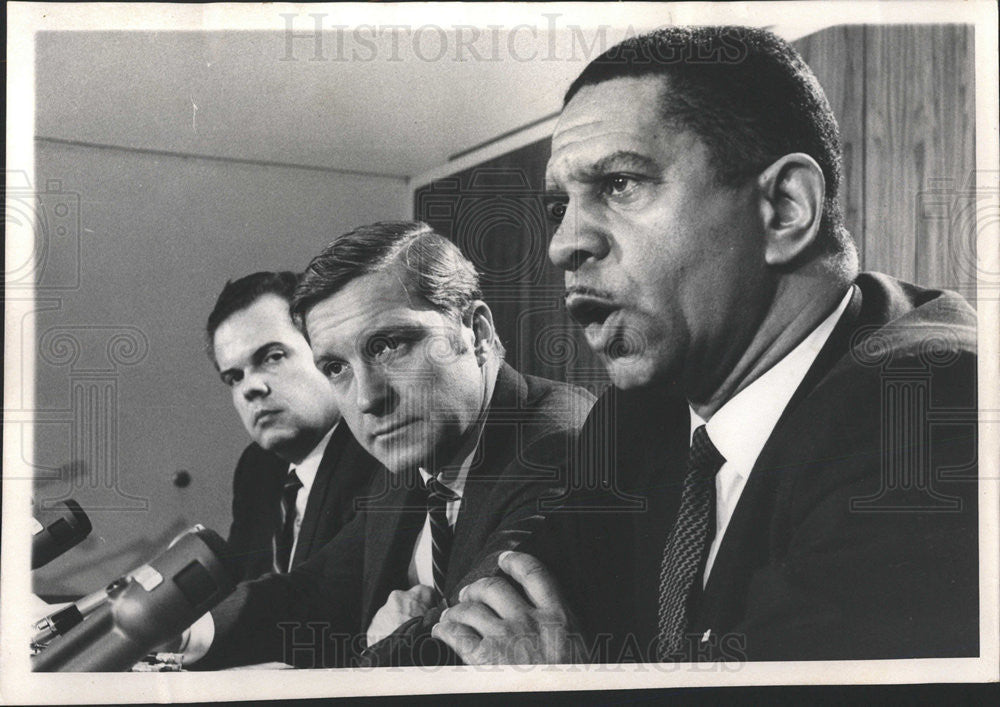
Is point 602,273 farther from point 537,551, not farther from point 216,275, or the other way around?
point 216,275

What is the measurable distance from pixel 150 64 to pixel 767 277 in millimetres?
1207

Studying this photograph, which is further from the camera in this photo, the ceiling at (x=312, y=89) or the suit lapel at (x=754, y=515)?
the ceiling at (x=312, y=89)

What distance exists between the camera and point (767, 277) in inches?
67.3

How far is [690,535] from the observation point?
1728 millimetres

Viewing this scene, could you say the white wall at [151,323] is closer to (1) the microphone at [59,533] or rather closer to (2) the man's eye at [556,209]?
(1) the microphone at [59,533]

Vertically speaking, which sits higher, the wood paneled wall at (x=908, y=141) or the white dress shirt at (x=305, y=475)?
the wood paneled wall at (x=908, y=141)

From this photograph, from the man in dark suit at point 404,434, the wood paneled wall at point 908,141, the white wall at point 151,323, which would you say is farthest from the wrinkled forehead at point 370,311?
the wood paneled wall at point 908,141

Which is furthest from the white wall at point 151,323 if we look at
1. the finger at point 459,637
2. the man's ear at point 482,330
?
the finger at point 459,637

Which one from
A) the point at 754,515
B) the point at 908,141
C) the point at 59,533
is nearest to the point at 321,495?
the point at 59,533

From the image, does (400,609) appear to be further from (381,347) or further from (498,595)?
(381,347)

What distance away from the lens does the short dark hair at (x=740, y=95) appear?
171 cm

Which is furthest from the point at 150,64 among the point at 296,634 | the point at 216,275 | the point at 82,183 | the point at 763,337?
the point at 763,337

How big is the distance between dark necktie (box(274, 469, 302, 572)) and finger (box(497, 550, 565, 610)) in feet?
1.31

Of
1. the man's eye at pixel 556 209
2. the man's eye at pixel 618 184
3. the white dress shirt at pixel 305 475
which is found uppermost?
the man's eye at pixel 618 184
